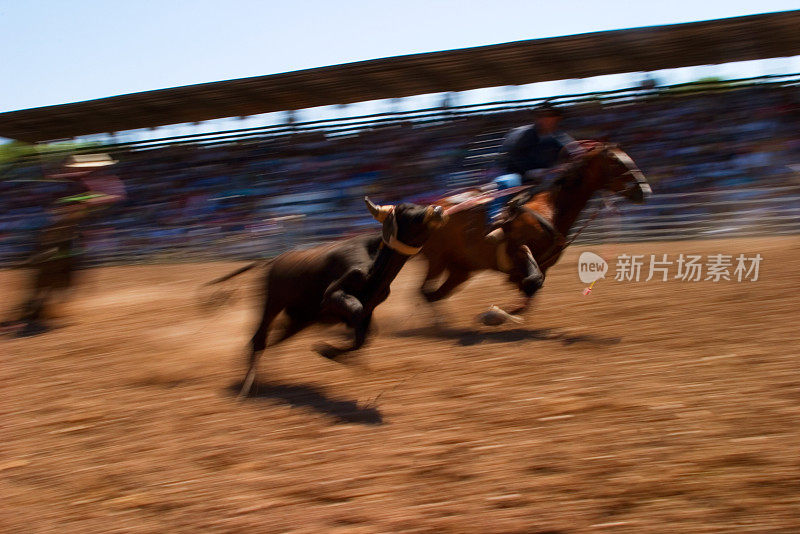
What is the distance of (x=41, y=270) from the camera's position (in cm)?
880

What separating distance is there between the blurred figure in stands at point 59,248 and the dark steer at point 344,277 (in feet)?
13.9

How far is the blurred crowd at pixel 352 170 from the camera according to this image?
523 inches

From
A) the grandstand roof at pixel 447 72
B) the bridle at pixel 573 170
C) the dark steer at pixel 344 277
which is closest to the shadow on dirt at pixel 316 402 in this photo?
the dark steer at pixel 344 277

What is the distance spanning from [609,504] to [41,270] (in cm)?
749

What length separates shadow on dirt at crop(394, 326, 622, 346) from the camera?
6070mm

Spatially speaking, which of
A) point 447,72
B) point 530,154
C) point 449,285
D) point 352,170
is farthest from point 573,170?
point 352,170

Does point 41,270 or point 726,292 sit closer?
point 726,292

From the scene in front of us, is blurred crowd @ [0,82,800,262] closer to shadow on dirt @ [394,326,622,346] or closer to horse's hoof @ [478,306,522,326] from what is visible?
shadow on dirt @ [394,326,622,346]

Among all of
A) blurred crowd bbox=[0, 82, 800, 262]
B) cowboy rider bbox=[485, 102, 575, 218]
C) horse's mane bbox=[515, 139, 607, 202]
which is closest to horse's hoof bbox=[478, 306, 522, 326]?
cowboy rider bbox=[485, 102, 575, 218]

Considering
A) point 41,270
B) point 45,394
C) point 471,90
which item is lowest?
point 45,394

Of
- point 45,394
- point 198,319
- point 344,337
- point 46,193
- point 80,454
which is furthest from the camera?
point 46,193

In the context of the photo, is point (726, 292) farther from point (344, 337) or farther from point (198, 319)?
point (198, 319)

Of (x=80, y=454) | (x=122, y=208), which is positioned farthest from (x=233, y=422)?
(x=122, y=208)

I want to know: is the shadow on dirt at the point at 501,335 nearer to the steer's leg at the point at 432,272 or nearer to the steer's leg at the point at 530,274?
the steer's leg at the point at 530,274
